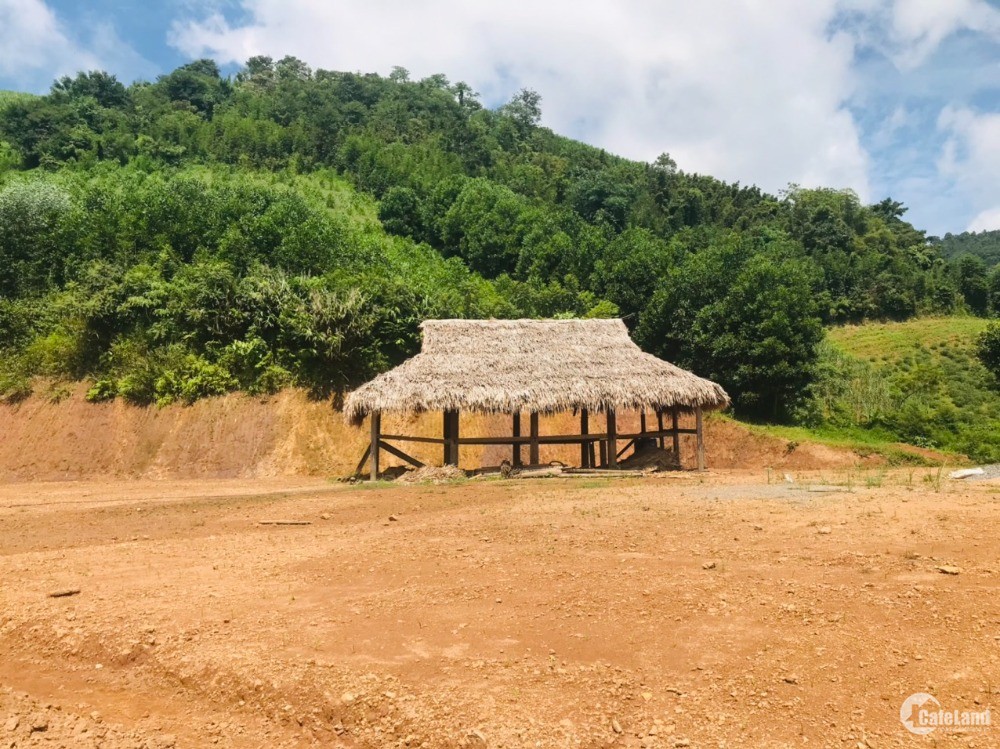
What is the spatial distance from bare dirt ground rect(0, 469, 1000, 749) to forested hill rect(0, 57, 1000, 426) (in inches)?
564

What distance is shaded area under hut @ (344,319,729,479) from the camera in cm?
1505

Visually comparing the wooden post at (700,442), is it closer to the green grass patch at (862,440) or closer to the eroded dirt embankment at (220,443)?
the eroded dirt embankment at (220,443)

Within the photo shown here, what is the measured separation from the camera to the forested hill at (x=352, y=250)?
22734 millimetres

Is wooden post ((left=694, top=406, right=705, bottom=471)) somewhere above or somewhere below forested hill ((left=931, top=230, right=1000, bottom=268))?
below

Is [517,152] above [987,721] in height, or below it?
above

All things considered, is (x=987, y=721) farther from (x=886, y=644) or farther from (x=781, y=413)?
(x=781, y=413)

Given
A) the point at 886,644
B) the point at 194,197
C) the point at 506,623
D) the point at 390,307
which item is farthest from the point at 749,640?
the point at 194,197

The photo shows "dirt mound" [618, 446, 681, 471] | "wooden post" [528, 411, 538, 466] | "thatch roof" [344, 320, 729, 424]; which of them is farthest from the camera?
"dirt mound" [618, 446, 681, 471]

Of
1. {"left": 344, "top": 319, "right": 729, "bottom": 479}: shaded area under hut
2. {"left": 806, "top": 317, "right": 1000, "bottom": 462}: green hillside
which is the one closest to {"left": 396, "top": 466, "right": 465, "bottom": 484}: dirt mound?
{"left": 344, "top": 319, "right": 729, "bottom": 479}: shaded area under hut

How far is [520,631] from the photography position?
534cm

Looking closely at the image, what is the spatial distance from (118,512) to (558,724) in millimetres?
10034

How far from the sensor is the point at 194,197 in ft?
110

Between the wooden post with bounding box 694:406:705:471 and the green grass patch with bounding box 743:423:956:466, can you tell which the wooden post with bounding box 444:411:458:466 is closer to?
the wooden post with bounding box 694:406:705:471

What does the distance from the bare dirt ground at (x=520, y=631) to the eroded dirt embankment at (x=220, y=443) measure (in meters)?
10.9
